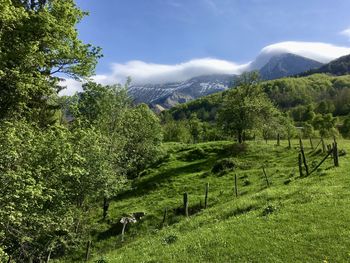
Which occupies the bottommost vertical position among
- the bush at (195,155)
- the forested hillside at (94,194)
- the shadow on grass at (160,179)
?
the shadow on grass at (160,179)

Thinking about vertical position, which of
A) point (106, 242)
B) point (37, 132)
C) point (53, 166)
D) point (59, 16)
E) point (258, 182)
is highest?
point (59, 16)

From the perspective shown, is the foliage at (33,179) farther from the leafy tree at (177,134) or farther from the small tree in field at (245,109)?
the leafy tree at (177,134)

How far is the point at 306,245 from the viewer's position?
64.8 feet

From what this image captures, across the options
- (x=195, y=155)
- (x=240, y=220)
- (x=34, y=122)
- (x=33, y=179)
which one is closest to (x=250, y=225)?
(x=240, y=220)

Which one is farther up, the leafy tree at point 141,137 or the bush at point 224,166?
the leafy tree at point 141,137

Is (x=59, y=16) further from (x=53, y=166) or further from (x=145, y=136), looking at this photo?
(x=145, y=136)

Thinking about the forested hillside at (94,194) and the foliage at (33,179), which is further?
the forested hillside at (94,194)

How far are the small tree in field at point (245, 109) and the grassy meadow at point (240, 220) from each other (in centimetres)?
1497

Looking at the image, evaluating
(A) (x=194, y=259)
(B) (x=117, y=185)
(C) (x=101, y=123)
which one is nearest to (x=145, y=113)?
(C) (x=101, y=123)

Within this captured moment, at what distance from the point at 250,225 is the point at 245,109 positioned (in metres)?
51.0

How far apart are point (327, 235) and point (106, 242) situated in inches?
1054

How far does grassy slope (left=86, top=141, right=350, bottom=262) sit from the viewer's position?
1991 cm

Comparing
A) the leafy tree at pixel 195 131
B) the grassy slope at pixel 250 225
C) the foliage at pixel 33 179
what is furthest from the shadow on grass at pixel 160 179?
the leafy tree at pixel 195 131

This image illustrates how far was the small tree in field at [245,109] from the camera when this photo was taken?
2875 inches
